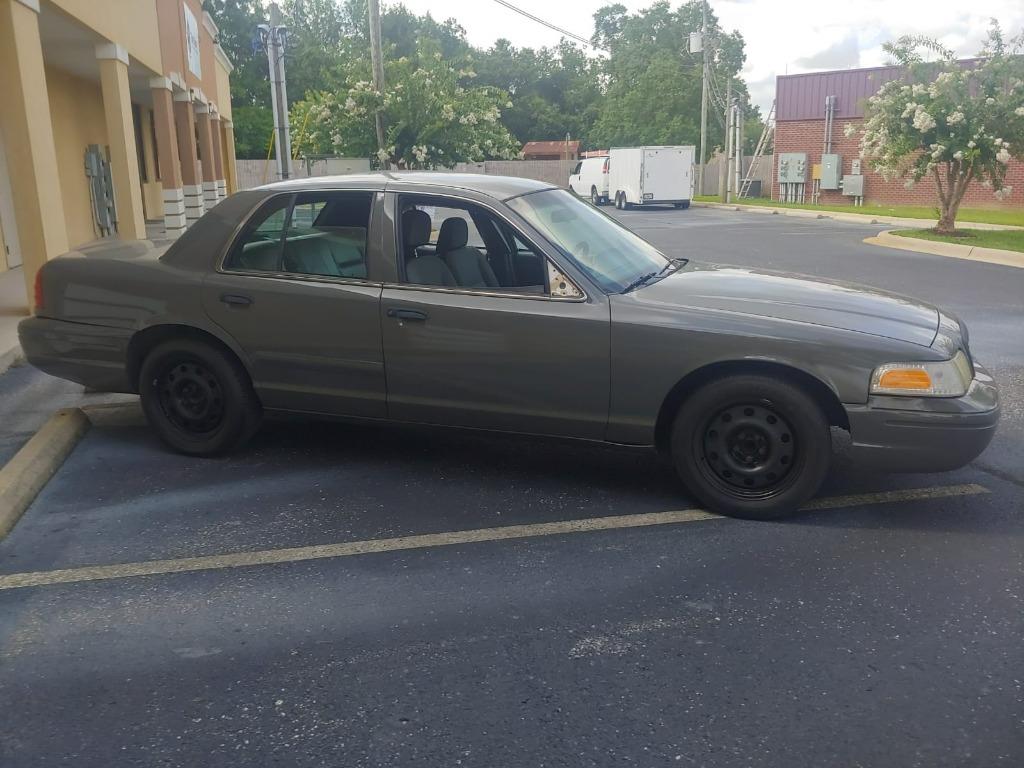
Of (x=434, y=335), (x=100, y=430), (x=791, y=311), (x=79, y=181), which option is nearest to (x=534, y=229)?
(x=434, y=335)

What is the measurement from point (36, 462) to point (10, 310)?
19.6 ft

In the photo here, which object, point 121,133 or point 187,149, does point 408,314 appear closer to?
point 121,133

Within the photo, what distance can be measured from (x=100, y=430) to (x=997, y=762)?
5.33 metres

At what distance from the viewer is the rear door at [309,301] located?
4.95 meters

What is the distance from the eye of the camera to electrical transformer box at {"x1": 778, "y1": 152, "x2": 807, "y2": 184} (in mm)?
38562

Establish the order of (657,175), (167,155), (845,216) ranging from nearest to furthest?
1. (167,155)
2. (845,216)
3. (657,175)

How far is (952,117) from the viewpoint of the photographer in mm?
18281

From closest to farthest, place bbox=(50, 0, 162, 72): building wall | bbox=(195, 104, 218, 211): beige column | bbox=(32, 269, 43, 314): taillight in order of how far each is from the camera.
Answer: bbox=(32, 269, 43, 314): taillight, bbox=(50, 0, 162, 72): building wall, bbox=(195, 104, 218, 211): beige column

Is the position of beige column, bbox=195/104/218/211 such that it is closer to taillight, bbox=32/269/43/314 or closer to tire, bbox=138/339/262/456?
taillight, bbox=32/269/43/314

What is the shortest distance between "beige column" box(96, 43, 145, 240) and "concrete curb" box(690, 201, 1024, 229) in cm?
1847

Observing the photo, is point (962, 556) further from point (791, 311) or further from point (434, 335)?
point (434, 335)

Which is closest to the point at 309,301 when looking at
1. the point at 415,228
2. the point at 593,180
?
the point at 415,228

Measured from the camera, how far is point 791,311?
4.45m

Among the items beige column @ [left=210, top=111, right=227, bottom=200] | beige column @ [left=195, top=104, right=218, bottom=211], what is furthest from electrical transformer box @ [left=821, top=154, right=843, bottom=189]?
beige column @ [left=195, top=104, right=218, bottom=211]
